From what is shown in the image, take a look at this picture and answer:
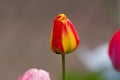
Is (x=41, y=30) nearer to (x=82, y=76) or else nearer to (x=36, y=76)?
(x=82, y=76)

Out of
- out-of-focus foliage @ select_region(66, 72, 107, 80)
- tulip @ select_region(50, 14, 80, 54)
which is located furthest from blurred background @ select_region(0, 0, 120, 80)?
tulip @ select_region(50, 14, 80, 54)

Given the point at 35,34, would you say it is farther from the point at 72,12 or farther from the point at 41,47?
the point at 72,12

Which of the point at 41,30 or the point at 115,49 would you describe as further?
the point at 41,30

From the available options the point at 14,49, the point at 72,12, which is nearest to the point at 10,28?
the point at 14,49

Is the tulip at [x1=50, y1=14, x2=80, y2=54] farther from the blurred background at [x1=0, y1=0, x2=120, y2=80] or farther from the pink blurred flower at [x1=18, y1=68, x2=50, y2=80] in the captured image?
the blurred background at [x1=0, y1=0, x2=120, y2=80]

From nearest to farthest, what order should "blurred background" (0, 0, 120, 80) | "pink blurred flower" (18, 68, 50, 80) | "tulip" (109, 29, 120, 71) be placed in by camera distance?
"pink blurred flower" (18, 68, 50, 80), "tulip" (109, 29, 120, 71), "blurred background" (0, 0, 120, 80)

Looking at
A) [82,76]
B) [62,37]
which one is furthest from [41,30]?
[62,37]
